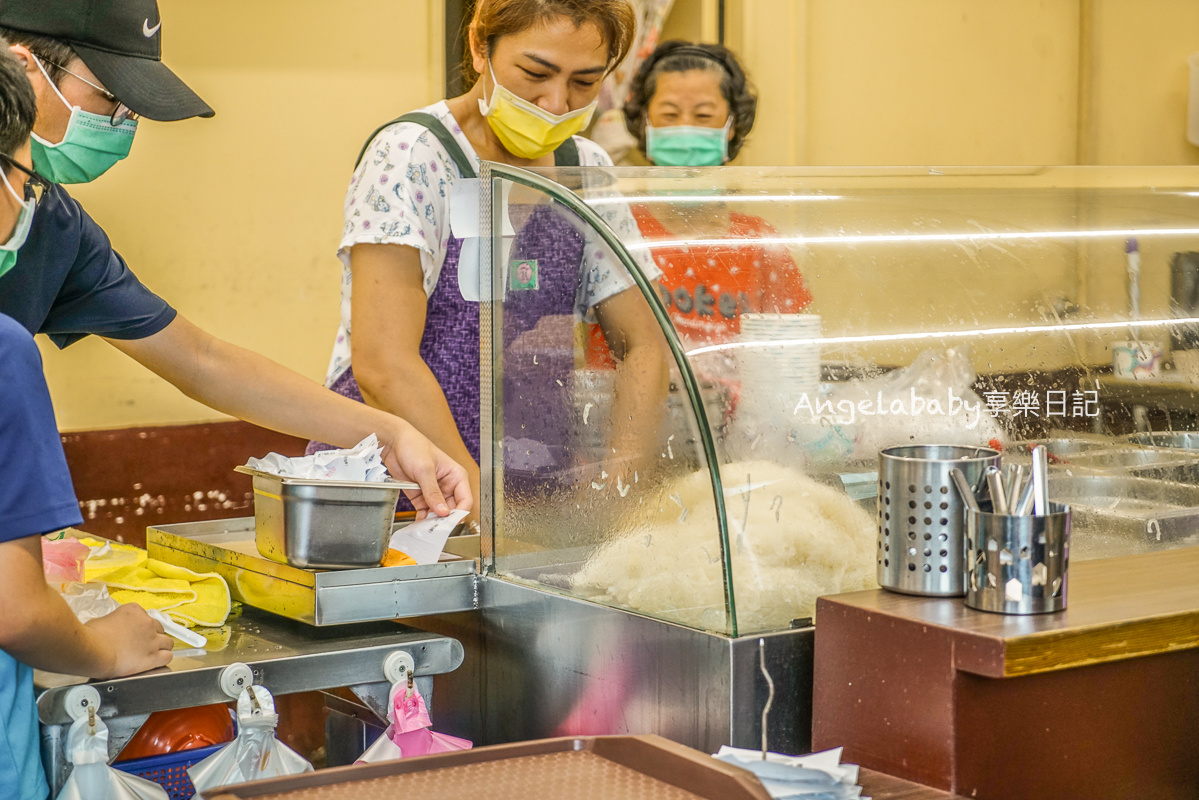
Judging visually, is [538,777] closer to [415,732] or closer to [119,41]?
[415,732]

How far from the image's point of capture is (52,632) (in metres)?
1.16

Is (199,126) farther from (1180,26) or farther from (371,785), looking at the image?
(1180,26)

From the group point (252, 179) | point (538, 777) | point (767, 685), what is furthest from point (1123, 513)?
point (252, 179)

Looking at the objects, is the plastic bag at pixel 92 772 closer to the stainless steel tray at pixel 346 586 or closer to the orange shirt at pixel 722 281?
the stainless steel tray at pixel 346 586

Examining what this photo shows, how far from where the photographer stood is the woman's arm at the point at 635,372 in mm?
1238

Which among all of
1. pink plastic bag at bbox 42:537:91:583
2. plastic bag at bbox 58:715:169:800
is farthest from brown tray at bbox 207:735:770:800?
pink plastic bag at bbox 42:537:91:583

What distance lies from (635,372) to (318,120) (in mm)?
2237

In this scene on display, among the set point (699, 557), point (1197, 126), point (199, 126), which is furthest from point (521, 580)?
point (1197, 126)

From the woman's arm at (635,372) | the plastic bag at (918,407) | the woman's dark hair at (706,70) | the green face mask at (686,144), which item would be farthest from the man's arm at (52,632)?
the woman's dark hair at (706,70)

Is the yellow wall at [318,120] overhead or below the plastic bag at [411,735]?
overhead

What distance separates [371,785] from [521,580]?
55 cm

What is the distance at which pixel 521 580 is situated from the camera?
1.46m

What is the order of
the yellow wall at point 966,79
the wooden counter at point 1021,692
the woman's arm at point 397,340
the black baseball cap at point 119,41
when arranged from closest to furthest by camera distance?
the wooden counter at point 1021,692, the black baseball cap at point 119,41, the woman's arm at point 397,340, the yellow wall at point 966,79

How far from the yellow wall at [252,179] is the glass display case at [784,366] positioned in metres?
1.86
